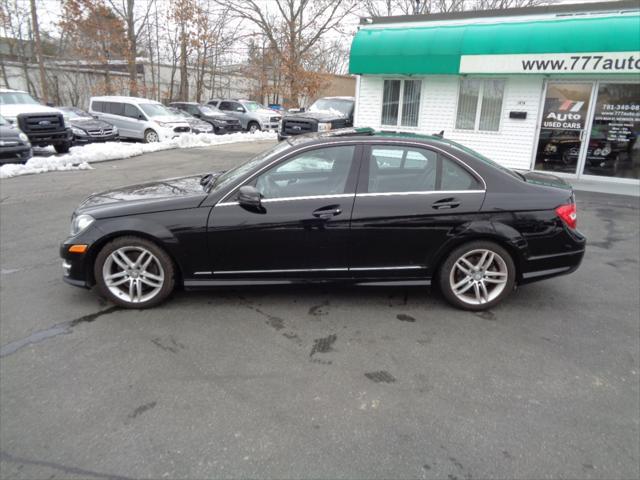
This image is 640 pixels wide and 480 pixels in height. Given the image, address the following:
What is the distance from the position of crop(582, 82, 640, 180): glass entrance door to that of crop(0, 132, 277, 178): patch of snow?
13.0 metres

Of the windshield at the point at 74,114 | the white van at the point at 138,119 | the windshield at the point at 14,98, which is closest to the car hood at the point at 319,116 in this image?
the white van at the point at 138,119

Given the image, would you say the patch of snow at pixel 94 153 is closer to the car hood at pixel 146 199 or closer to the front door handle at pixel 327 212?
the car hood at pixel 146 199

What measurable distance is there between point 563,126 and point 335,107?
23.5ft

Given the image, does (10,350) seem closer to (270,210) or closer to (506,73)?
(270,210)

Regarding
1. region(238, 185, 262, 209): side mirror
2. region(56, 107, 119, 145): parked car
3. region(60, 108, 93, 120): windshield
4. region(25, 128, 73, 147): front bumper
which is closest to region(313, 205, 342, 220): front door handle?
region(238, 185, 262, 209): side mirror

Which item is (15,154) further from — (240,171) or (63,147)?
(240,171)

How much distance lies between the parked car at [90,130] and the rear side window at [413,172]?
15.2 metres

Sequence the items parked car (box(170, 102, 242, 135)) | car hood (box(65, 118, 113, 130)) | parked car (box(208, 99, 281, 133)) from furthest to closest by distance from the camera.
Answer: parked car (box(208, 99, 281, 133))
parked car (box(170, 102, 242, 135))
car hood (box(65, 118, 113, 130))

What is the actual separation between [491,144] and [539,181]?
8787 millimetres

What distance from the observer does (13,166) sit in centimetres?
1120

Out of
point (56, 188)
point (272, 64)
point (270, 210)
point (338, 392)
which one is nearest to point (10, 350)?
point (270, 210)

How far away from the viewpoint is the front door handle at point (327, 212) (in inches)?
155

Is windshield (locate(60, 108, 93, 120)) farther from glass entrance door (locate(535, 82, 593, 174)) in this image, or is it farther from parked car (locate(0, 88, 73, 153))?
glass entrance door (locate(535, 82, 593, 174))

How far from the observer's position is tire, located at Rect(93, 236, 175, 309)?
399cm
